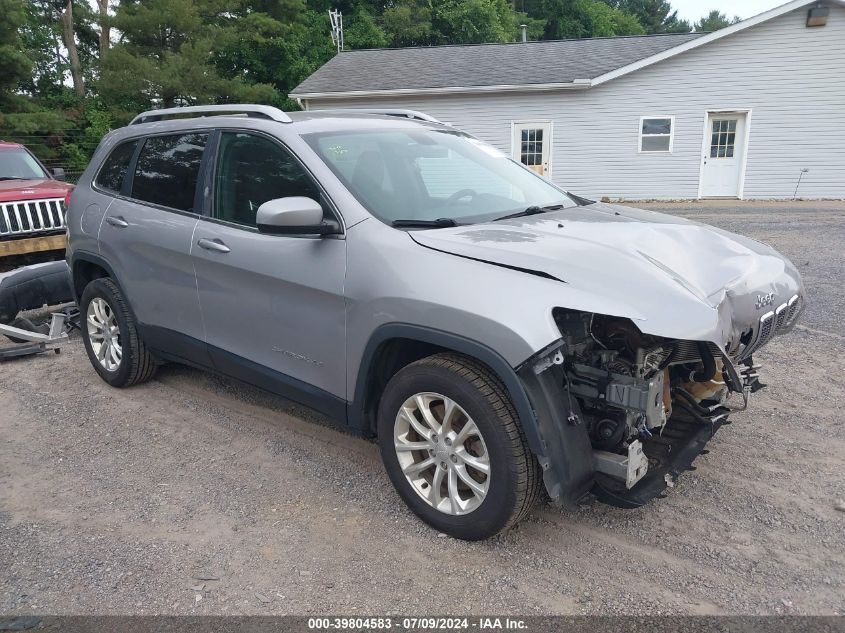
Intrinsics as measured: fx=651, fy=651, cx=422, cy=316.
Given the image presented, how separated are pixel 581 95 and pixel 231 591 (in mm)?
17731

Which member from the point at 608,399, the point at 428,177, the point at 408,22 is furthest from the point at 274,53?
the point at 608,399

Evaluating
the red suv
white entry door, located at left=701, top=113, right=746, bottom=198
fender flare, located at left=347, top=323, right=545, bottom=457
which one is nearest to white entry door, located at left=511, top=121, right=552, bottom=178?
white entry door, located at left=701, top=113, right=746, bottom=198

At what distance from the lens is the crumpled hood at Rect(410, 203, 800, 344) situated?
2627 mm

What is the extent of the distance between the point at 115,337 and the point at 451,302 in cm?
326

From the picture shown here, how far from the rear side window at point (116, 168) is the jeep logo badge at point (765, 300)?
4136mm

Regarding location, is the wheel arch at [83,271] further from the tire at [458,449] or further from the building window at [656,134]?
the building window at [656,134]

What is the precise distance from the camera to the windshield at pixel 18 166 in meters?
8.82

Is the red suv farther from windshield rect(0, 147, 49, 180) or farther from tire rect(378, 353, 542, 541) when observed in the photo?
tire rect(378, 353, 542, 541)

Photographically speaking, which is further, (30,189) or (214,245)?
(30,189)

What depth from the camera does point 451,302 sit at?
2.77m

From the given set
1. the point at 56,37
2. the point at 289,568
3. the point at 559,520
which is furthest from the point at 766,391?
the point at 56,37

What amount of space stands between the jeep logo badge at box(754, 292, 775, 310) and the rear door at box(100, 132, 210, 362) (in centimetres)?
311

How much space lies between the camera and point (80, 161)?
23922 mm

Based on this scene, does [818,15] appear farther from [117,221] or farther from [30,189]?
[117,221]
